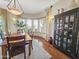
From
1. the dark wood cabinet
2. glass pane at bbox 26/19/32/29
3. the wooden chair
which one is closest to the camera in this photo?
the wooden chair

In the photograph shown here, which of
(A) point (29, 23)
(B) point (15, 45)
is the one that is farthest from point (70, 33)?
(A) point (29, 23)

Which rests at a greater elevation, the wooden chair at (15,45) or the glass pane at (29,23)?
the glass pane at (29,23)

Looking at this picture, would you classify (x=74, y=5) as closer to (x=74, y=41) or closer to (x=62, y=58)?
(x=74, y=41)

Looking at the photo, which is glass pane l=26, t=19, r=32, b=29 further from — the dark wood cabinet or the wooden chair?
the wooden chair

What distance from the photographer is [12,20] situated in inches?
321

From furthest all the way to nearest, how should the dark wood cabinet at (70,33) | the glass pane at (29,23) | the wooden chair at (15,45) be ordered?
1. the glass pane at (29,23)
2. the dark wood cabinet at (70,33)
3. the wooden chair at (15,45)

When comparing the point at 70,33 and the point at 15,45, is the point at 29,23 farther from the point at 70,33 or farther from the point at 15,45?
the point at 15,45

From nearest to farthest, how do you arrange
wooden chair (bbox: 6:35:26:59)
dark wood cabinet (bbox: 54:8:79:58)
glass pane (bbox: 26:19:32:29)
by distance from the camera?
1. wooden chair (bbox: 6:35:26:59)
2. dark wood cabinet (bbox: 54:8:79:58)
3. glass pane (bbox: 26:19:32:29)

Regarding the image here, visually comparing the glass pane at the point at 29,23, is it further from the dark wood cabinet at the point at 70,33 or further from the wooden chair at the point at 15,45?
the wooden chair at the point at 15,45

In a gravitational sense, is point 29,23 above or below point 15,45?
above

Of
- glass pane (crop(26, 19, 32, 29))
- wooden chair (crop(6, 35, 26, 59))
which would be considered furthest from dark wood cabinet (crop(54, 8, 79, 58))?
glass pane (crop(26, 19, 32, 29))

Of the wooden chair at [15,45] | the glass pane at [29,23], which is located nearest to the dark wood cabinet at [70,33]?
the wooden chair at [15,45]

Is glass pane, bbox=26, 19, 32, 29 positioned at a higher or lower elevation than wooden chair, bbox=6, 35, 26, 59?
higher

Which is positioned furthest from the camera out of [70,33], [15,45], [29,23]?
[29,23]
